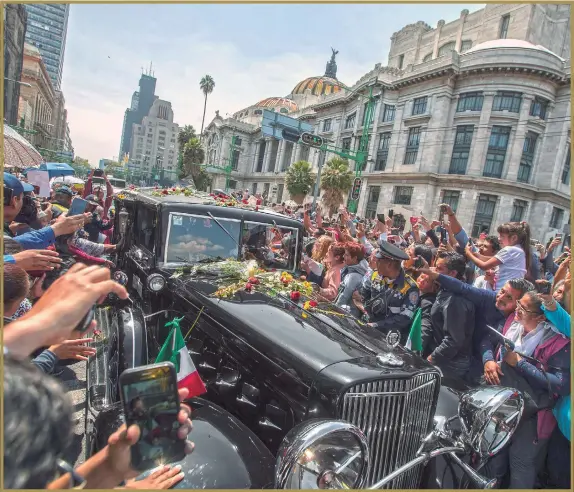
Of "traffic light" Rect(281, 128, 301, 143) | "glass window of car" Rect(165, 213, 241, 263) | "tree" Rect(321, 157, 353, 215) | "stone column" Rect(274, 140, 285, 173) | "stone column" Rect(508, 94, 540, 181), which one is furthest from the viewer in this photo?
"stone column" Rect(274, 140, 285, 173)

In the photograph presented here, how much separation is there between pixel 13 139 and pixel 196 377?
39.0 ft

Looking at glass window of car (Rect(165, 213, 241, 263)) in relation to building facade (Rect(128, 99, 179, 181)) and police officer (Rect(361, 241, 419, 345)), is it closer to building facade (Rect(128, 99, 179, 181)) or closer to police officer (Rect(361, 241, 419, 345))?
police officer (Rect(361, 241, 419, 345))

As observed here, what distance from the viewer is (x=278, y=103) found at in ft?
233

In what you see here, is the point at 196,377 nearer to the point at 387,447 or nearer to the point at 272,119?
the point at 387,447

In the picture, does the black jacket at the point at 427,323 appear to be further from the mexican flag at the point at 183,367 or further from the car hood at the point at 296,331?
the mexican flag at the point at 183,367

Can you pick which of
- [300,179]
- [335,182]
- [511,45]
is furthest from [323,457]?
[300,179]

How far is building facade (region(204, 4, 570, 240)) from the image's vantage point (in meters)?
30.4

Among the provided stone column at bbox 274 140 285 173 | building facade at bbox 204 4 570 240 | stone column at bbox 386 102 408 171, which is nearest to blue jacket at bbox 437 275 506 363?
building facade at bbox 204 4 570 240

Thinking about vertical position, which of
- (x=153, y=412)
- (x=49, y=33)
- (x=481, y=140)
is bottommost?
(x=153, y=412)

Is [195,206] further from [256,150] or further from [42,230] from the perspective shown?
[256,150]

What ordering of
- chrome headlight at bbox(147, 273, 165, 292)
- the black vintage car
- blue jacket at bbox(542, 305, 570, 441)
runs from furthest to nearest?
chrome headlight at bbox(147, 273, 165, 292)
blue jacket at bbox(542, 305, 570, 441)
the black vintage car

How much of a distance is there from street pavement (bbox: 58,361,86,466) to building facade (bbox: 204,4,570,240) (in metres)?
28.8

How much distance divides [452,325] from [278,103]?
7317cm

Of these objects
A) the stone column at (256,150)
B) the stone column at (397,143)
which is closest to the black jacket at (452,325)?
the stone column at (397,143)
